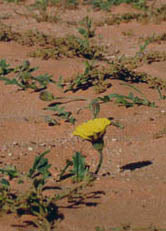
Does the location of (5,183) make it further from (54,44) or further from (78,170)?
(54,44)

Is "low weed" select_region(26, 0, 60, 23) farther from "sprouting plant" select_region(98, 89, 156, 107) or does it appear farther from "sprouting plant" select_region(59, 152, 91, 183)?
"sprouting plant" select_region(59, 152, 91, 183)

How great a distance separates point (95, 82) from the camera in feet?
15.0

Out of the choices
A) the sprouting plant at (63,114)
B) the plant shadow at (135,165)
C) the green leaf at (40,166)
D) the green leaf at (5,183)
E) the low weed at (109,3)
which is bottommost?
the plant shadow at (135,165)

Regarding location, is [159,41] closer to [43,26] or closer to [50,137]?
[43,26]

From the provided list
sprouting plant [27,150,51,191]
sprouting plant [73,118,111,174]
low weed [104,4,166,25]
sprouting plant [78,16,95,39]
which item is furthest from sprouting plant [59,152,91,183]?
low weed [104,4,166,25]

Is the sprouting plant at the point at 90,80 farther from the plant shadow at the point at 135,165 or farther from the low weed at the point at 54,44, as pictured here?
the plant shadow at the point at 135,165

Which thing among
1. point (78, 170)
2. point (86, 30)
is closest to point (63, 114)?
point (78, 170)

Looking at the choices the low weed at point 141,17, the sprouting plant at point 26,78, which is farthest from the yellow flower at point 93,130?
the low weed at point 141,17

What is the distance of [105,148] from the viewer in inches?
144

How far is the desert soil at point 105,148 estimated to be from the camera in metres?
2.83

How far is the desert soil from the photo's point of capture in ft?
9.27

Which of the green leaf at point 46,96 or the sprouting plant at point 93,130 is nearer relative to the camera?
the sprouting plant at point 93,130

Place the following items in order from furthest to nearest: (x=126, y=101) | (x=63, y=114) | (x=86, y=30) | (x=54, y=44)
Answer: (x=86, y=30) < (x=54, y=44) < (x=126, y=101) < (x=63, y=114)

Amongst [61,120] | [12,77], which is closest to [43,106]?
[61,120]
